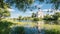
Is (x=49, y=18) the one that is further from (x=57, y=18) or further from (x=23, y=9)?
(x=23, y=9)

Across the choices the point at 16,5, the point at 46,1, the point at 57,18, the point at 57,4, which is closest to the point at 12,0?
the point at 16,5

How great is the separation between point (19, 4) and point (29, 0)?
1.28 meters

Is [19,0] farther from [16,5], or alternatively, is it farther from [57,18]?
[57,18]

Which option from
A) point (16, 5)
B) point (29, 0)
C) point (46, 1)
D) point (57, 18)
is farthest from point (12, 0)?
point (57, 18)

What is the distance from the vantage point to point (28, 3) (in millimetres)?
20047

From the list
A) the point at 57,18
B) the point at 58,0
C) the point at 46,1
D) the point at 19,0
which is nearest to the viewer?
the point at 58,0

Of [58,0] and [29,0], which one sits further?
[29,0]

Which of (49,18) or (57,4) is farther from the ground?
(57,4)

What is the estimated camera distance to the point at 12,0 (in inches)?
762

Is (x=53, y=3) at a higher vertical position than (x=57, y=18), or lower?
higher

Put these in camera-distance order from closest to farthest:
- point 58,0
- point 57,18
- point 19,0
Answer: point 58,0 < point 19,0 < point 57,18

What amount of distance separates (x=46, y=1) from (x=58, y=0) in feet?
4.63

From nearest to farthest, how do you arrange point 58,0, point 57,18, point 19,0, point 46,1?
point 58,0
point 46,1
point 19,0
point 57,18

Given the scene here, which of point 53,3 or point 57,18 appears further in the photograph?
A: point 57,18
